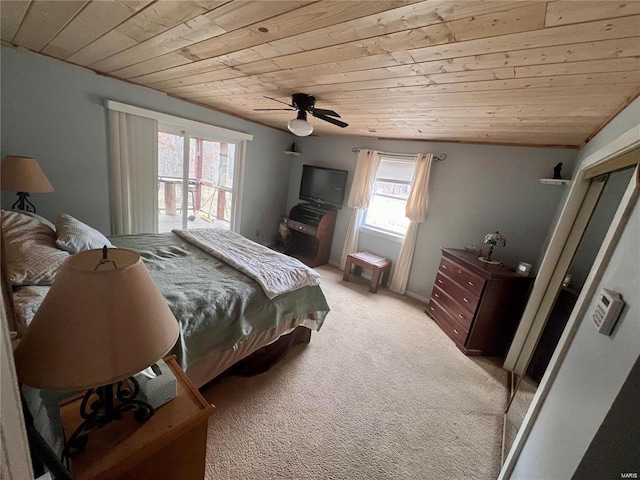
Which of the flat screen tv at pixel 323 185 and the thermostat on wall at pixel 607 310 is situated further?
the flat screen tv at pixel 323 185

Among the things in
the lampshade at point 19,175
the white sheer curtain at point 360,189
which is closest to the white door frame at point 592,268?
the white sheer curtain at point 360,189

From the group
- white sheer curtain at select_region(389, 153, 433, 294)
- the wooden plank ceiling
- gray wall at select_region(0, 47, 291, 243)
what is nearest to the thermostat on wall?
the wooden plank ceiling

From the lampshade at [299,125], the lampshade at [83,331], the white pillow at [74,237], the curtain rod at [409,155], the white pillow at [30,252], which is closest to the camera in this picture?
the lampshade at [83,331]

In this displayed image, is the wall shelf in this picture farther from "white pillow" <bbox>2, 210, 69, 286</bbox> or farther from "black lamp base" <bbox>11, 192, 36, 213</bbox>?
"black lamp base" <bbox>11, 192, 36, 213</bbox>

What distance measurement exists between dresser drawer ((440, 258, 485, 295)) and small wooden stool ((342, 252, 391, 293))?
2.80 feet

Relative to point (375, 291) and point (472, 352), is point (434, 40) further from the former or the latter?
point (375, 291)

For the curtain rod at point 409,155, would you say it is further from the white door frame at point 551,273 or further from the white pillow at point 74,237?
the white pillow at point 74,237

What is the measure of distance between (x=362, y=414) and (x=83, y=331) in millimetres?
1750

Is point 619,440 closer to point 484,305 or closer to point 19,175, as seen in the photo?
point 484,305

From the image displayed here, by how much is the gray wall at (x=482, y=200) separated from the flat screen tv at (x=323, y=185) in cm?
61

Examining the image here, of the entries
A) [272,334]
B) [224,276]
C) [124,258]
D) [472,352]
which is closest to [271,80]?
[224,276]

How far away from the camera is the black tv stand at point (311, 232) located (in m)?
4.29

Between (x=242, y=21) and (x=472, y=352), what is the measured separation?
3124mm

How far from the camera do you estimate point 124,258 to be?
0.67m
